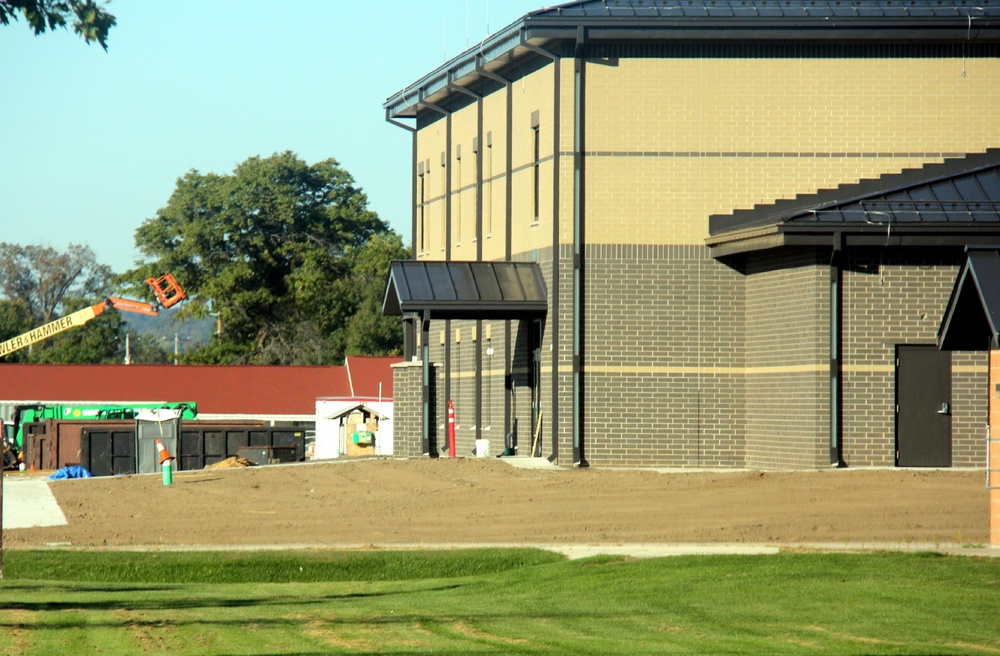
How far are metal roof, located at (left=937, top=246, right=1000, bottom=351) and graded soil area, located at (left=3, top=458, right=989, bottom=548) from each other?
3050mm

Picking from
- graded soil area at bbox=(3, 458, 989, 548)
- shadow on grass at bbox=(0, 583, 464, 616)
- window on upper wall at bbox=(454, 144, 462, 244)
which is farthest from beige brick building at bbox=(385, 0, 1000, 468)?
shadow on grass at bbox=(0, 583, 464, 616)

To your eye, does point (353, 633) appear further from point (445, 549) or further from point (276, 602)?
point (445, 549)

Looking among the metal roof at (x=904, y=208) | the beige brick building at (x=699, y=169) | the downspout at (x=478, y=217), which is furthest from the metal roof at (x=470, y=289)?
the metal roof at (x=904, y=208)

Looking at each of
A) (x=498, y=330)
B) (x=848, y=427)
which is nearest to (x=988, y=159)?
(x=848, y=427)

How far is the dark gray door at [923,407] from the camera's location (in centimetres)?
2667

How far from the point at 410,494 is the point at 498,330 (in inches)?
381

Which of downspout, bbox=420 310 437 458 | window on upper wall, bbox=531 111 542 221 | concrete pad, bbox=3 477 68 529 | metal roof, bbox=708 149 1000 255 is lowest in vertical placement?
concrete pad, bbox=3 477 68 529

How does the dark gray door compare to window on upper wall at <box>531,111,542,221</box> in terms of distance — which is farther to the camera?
window on upper wall at <box>531,111,542,221</box>

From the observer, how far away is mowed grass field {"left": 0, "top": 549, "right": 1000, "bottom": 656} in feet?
37.9

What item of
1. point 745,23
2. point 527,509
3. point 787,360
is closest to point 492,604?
point 527,509

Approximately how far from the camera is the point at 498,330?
35125 millimetres

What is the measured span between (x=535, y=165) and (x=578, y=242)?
2677mm

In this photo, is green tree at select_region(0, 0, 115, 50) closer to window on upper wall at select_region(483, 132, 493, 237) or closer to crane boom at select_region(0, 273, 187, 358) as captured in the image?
window on upper wall at select_region(483, 132, 493, 237)

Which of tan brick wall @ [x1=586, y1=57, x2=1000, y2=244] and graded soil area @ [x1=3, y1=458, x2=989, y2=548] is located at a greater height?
tan brick wall @ [x1=586, y1=57, x2=1000, y2=244]
